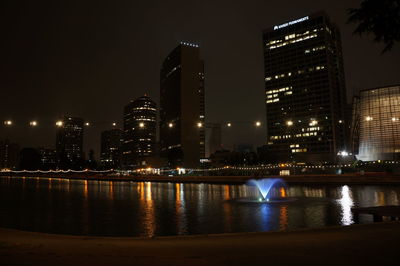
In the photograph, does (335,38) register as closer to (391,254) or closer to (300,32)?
(300,32)

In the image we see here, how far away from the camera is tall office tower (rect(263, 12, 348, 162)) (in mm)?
183375

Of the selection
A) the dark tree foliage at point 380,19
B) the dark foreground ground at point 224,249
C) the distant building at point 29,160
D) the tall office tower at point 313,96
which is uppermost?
the tall office tower at point 313,96

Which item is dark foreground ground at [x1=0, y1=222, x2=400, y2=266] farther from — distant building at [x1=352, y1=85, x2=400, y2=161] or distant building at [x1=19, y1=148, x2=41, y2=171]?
distant building at [x1=19, y1=148, x2=41, y2=171]

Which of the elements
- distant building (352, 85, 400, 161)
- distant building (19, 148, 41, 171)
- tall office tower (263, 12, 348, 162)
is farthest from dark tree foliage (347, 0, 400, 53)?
distant building (19, 148, 41, 171)

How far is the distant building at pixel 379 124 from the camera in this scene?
110m

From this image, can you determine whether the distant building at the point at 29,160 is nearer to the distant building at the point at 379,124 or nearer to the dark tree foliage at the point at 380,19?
the distant building at the point at 379,124

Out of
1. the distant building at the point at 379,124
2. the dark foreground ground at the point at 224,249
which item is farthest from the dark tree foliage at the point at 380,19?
the distant building at the point at 379,124

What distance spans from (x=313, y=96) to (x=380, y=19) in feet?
631

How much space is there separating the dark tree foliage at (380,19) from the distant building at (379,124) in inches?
4454

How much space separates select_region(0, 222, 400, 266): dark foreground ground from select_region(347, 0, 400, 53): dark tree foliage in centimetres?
489

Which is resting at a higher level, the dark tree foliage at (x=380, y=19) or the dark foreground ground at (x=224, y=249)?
the dark tree foliage at (x=380, y=19)

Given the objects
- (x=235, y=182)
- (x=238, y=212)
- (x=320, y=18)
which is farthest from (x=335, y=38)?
(x=238, y=212)

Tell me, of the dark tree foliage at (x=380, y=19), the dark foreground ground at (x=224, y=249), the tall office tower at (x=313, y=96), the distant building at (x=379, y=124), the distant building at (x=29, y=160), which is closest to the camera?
the dark tree foliage at (x=380, y=19)

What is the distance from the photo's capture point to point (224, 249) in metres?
9.55
